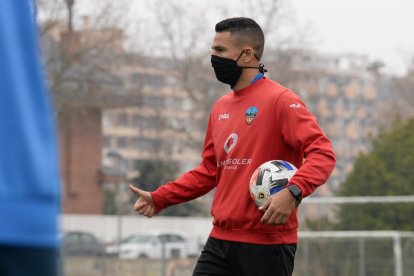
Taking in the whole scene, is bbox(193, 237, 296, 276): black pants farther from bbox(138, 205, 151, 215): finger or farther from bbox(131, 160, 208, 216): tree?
bbox(131, 160, 208, 216): tree

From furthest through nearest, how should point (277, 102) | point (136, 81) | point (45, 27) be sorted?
1. point (136, 81)
2. point (45, 27)
3. point (277, 102)

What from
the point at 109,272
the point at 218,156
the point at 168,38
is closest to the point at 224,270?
the point at 218,156

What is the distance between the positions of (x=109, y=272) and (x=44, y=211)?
19456mm

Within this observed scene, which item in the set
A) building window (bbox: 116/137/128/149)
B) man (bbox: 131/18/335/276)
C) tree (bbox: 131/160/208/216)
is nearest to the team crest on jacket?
man (bbox: 131/18/335/276)

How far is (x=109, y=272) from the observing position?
2167 centimetres

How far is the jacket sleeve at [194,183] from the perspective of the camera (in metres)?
6.95

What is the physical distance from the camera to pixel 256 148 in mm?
6422

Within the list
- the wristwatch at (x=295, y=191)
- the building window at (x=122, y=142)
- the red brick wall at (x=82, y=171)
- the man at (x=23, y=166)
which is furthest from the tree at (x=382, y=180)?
the building window at (x=122, y=142)

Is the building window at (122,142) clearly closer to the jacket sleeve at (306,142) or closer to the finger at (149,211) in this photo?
the finger at (149,211)

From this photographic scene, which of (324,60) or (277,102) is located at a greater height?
(277,102)

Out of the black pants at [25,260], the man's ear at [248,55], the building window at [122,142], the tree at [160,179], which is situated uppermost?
the black pants at [25,260]

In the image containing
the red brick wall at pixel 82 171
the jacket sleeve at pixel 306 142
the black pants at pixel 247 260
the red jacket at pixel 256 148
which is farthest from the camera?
the red brick wall at pixel 82 171

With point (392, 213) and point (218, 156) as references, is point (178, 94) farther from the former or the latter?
point (218, 156)

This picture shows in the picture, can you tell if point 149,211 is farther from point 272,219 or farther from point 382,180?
point 382,180
